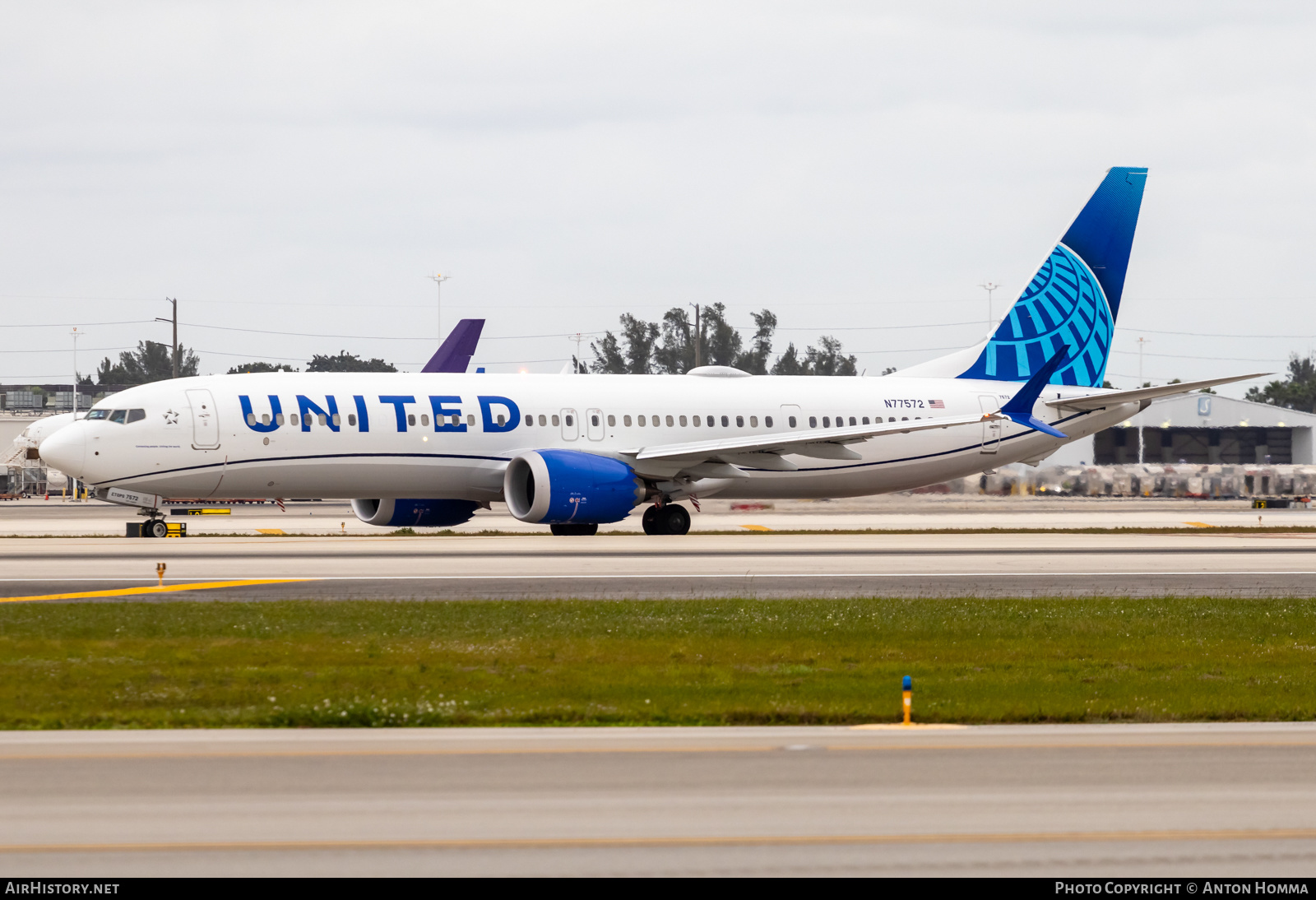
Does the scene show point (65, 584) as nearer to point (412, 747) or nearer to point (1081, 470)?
point (412, 747)

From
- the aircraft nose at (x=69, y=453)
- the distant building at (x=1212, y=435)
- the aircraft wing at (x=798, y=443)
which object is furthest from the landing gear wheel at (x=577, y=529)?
the distant building at (x=1212, y=435)

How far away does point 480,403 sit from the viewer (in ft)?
127

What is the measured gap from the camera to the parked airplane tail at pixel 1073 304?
155 feet

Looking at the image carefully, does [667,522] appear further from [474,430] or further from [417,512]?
[417,512]

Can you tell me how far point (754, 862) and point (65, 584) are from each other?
19.7 m

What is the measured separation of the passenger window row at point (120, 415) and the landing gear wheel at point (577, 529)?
10.9m

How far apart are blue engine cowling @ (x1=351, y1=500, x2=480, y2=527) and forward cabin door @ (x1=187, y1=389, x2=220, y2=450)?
5.74 meters

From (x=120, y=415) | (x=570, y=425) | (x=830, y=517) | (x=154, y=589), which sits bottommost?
(x=830, y=517)

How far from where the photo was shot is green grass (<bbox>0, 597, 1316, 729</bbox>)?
1305 centimetres

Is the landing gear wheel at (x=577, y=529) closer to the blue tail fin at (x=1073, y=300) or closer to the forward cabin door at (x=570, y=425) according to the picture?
the forward cabin door at (x=570, y=425)

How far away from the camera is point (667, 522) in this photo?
40562 mm

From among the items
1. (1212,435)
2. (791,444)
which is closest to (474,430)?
(791,444)

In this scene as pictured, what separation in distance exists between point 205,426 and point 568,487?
903cm

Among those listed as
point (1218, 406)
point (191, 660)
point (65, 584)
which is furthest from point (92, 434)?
point (1218, 406)
